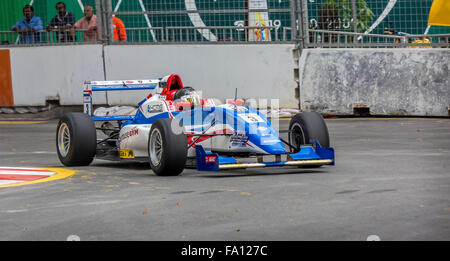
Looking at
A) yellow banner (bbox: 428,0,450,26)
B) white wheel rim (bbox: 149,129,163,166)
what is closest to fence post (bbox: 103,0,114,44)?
white wheel rim (bbox: 149,129,163,166)

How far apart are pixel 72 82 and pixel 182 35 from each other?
94.3 inches

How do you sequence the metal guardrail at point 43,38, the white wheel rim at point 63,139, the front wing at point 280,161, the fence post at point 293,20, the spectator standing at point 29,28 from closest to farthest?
the front wing at point 280,161 → the white wheel rim at point 63,139 → the fence post at point 293,20 → the metal guardrail at point 43,38 → the spectator standing at point 29,28

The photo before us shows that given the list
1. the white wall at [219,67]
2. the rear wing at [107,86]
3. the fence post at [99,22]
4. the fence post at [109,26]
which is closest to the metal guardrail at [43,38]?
the fence post at [99,22]

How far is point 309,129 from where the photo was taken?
30.4 ft

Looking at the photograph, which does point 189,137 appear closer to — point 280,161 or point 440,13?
point 280,161

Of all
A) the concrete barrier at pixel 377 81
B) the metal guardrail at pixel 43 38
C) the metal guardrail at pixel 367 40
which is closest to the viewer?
the concrete barrier at pixel 377 81

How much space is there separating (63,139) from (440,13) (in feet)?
15.9

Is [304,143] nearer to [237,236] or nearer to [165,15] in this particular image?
[237,236]

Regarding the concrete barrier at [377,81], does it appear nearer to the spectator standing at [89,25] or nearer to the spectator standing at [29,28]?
the spectator standing at [89,25]

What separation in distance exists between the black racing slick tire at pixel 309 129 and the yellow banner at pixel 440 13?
1.95 m

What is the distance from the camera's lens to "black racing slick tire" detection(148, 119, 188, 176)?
8.47 metres

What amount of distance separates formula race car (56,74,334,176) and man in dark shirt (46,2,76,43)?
638 cm

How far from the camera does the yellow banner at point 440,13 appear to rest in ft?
25.8

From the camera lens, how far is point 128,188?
25.7ft
